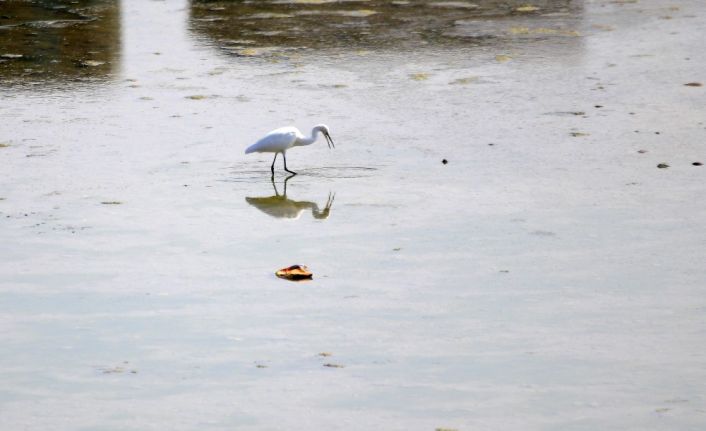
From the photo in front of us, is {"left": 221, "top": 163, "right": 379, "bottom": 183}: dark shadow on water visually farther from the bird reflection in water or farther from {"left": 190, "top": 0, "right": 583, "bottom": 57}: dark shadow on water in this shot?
{"left": 190, "top": 0, "right": 583, "bottom": 57}: dark shadow on water

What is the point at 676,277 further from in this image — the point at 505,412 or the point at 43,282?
the point at 43,282

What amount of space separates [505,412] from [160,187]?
494 centimetres

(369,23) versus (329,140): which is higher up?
(329,140)

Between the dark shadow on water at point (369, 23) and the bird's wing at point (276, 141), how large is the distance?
4.75 meters

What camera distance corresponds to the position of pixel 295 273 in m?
8.42

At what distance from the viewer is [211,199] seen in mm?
10250

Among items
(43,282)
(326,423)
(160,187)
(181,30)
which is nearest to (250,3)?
(181,30)

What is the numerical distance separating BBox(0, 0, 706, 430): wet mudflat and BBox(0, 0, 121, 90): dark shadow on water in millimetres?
78

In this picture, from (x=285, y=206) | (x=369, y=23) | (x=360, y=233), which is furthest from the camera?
(x=369, y=23)

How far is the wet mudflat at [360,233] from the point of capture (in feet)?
22.1

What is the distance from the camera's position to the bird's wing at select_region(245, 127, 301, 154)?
1103 cm

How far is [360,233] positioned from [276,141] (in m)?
1.98

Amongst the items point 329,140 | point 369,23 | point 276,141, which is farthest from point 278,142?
point 369,23

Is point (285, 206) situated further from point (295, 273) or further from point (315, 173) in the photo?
point (295, 273)
